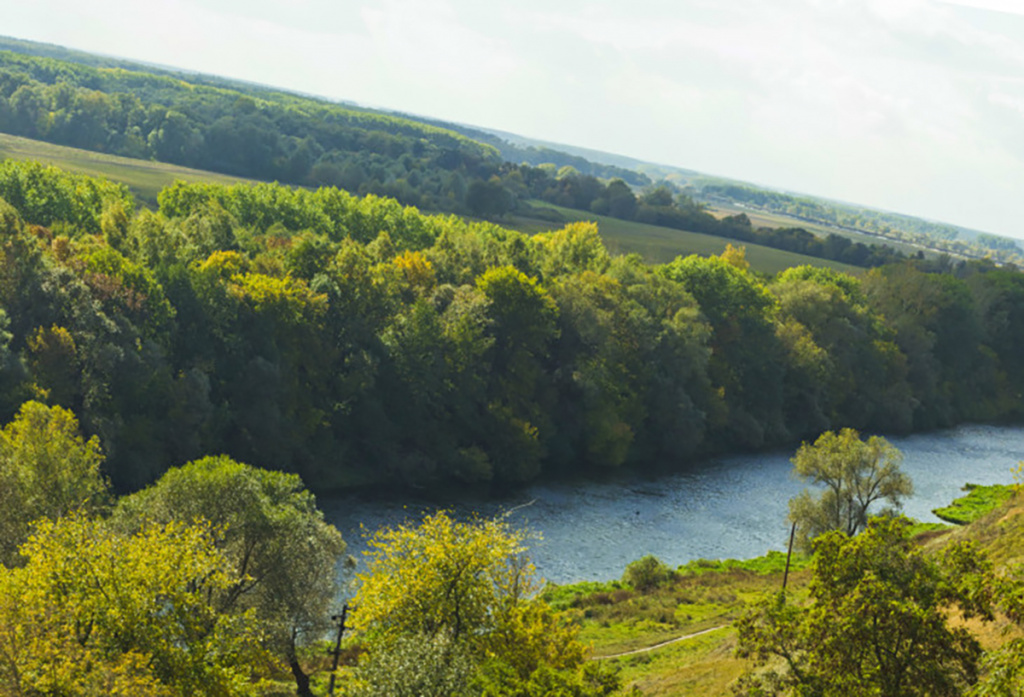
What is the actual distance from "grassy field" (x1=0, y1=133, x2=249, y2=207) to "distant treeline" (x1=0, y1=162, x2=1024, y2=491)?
121 ft

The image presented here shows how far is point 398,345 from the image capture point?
286 feet

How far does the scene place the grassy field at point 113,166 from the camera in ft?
466

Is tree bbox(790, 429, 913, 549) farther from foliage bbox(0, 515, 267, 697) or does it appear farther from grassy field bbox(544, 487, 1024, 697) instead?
foliage bbox(0, 515, 267, 697)

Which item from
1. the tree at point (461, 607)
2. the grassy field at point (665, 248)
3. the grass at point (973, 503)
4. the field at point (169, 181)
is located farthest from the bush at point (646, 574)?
the grassy field at point (665, 248)

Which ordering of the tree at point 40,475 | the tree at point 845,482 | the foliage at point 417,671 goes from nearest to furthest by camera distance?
the foliage at point 417,671, the tree at point 40,475, the tree at point 845,482

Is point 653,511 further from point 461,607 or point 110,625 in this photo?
point 110,625

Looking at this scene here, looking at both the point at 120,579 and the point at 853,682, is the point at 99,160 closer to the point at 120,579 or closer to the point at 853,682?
the point at 120,579

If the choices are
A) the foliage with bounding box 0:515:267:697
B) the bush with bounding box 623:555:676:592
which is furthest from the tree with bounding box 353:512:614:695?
the bush with bounding box 623:555:676:592

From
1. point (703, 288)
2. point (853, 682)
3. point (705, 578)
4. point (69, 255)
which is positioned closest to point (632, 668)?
point (705, 578)

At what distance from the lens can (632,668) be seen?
47.2 meters

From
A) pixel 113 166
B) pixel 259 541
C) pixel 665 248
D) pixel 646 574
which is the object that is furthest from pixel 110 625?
pixel 665 248

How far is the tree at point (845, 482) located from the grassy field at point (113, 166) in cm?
9716

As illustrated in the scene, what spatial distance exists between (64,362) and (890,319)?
366 feet

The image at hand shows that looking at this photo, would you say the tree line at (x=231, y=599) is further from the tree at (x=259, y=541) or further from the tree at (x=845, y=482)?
the tree at (x=845, y=482)
